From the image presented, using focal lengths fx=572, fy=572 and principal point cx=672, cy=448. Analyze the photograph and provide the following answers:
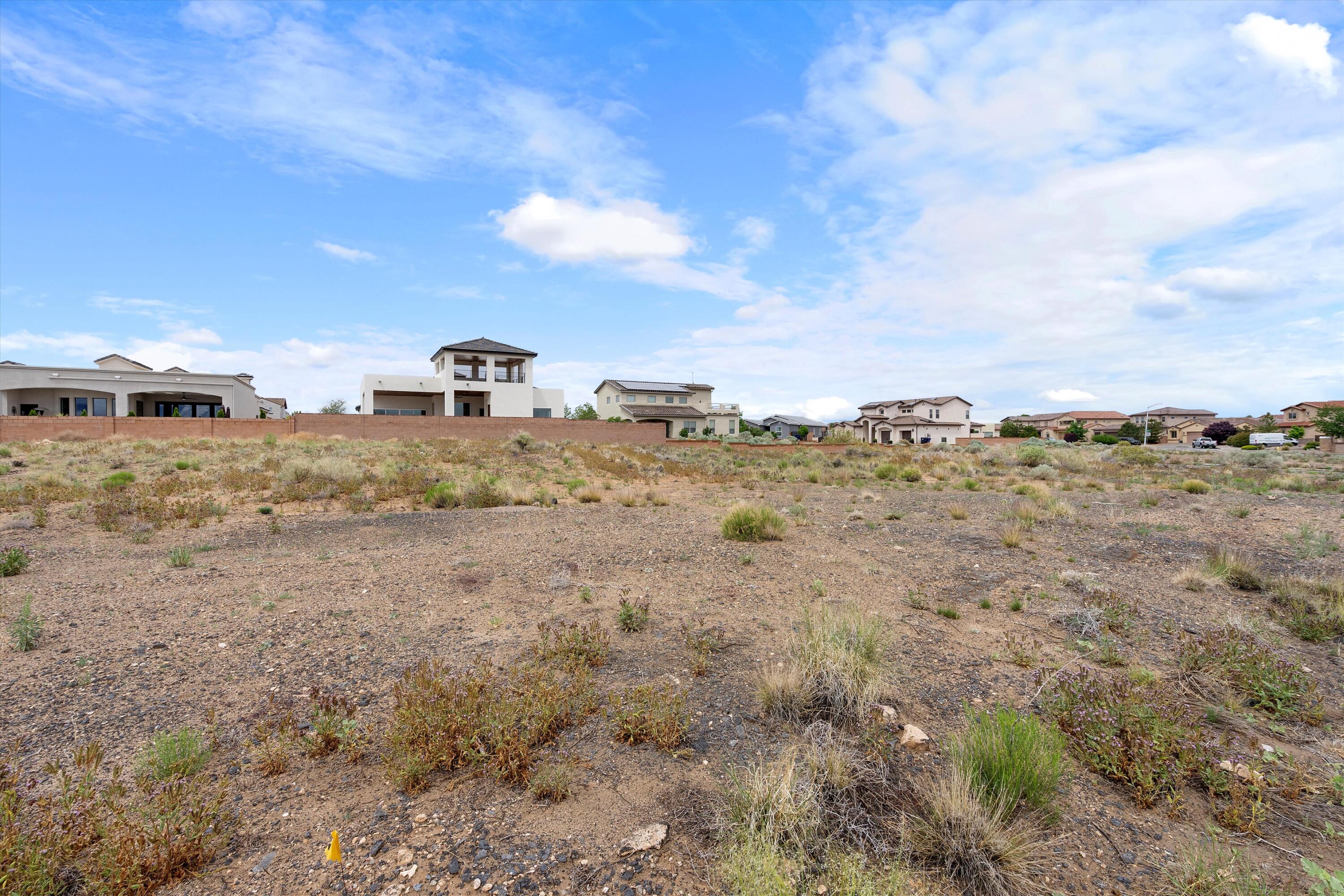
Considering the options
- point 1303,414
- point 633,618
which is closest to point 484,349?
point 633,618

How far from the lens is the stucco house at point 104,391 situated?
112 ft

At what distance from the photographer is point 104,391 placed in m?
35.2

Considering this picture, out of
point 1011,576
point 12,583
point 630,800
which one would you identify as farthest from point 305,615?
point 1011,576

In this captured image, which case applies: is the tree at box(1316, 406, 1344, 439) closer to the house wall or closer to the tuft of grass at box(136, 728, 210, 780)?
the tuft of grass at box(136, 728, 210, 780)

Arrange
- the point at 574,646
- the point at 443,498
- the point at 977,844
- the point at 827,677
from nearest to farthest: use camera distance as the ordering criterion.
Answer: the point at 977,844 < the point at 827,677 < the point at 574,646 < the point at 443,498

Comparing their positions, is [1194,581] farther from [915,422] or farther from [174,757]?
[915,422]

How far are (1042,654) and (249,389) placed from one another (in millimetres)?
51540

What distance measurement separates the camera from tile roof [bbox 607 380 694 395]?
57.9 meters

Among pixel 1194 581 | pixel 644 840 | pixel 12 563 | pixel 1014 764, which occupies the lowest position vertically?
pixel 644 840

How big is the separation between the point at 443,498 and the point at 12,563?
6.27 metres

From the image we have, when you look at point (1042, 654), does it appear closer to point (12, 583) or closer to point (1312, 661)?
point (1312, 661)

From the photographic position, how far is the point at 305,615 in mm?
5828

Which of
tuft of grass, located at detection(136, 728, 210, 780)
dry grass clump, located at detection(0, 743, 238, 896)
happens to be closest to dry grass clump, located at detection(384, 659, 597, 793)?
dry grass clump, located at detection(0, 743, 238, 896)

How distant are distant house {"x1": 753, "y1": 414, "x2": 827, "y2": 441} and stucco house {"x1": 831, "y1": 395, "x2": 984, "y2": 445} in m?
2.75
